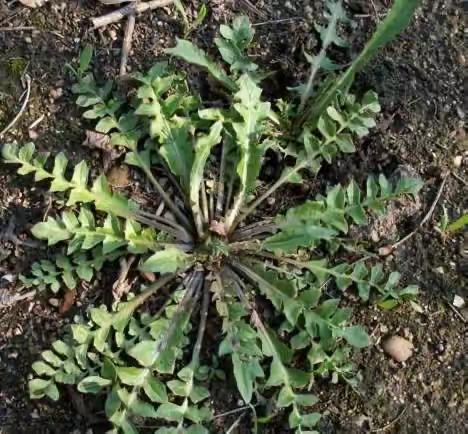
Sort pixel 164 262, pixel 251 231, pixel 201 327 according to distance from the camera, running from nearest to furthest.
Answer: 1. pixel 164 262
2. pixel 201 327
3. pixel 251 231

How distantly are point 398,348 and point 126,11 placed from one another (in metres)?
1.62

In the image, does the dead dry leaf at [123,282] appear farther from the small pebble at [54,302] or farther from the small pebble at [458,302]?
the small pebble at [458,302]

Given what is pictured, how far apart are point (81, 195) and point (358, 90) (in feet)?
3.78

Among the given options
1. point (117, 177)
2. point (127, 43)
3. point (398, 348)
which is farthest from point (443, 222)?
point (127, 43)

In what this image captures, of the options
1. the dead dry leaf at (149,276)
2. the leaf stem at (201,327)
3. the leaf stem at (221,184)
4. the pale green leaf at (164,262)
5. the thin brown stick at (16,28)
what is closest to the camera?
the pale green leaf at (164,262)

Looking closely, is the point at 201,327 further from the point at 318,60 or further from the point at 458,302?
the point at 318,60

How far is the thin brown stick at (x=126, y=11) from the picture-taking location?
3.02 m

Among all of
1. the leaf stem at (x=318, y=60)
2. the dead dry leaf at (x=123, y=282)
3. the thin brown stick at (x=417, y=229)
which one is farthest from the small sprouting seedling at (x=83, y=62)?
the thin brown stick at (x=417, y=229)

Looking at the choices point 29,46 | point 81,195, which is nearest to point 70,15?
point 29,46

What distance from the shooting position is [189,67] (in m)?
3.04

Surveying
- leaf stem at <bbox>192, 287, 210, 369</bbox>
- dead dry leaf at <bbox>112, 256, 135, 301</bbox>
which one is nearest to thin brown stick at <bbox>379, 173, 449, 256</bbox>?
leaf stem at <bbox>192, 287, 210, 369</bbox>

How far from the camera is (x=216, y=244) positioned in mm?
2721

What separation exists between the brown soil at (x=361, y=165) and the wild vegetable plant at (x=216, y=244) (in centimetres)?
8

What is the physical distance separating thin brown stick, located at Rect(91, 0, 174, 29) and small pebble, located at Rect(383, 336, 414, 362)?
1529 mm
